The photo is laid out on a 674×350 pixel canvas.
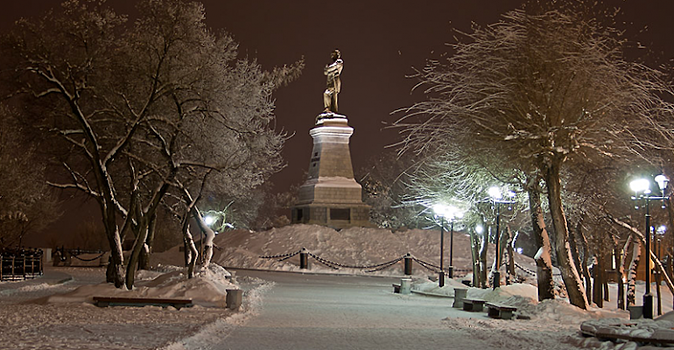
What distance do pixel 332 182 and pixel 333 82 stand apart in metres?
6.64

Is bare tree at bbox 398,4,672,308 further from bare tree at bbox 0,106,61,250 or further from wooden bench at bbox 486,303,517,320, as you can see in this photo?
bare tree at bbox 0,106,61,250

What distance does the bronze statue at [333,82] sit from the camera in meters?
47.9

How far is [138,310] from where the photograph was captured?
55.1 ft

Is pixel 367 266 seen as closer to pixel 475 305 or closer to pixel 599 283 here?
pixel 599 283

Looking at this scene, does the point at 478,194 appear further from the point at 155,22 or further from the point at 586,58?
the point at 155,22

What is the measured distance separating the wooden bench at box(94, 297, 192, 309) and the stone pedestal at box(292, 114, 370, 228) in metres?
29.0

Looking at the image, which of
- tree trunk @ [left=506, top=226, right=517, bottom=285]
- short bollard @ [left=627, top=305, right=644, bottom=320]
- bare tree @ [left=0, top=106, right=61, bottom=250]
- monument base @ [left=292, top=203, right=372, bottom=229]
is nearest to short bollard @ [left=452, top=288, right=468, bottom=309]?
short bollard @ [left=627, top=305, right=644, bottom=320]

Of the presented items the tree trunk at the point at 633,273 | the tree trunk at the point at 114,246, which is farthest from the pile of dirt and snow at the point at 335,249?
the tree trunk at the point at 114,246

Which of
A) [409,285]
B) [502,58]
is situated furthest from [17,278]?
[502,58]

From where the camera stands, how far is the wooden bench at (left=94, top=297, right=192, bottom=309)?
17.2m

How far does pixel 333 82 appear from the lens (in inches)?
1911

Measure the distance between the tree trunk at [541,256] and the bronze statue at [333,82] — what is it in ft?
90.7

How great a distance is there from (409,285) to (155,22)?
12.1 metres

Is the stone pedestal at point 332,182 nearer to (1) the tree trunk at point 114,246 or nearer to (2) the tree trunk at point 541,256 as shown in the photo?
(2) the tree trunk at point 541,256
